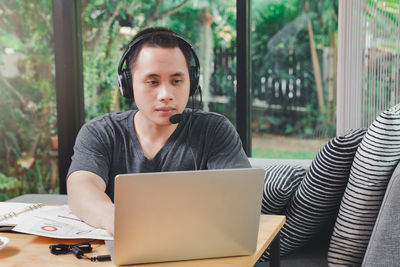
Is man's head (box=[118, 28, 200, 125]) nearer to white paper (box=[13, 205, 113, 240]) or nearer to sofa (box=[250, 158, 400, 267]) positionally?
white paper (box=[13, 205, 113, 240])

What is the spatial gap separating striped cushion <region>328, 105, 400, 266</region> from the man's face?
0.56 meters

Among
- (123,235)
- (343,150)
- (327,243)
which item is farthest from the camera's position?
(327,243)

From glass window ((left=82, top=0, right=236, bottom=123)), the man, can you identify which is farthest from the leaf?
the man

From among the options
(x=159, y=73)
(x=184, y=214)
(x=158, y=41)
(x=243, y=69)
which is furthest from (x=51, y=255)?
(x=243, y=69)

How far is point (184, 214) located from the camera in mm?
878

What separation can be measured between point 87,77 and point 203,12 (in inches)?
36.8

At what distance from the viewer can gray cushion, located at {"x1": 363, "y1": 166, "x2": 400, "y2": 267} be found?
1.30 m

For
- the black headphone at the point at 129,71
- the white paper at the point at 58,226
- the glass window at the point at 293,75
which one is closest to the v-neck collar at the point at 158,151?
the black headphone at the point at 129,71

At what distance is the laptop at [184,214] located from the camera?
33.4 inches

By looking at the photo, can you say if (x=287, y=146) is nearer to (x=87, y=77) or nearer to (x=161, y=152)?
(x=87, y=77)

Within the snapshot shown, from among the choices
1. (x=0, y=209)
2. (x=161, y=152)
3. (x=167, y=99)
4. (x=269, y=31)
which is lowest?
(x=0, y=209)

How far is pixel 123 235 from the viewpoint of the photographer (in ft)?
2.85

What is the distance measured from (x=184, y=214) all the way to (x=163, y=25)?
253cm

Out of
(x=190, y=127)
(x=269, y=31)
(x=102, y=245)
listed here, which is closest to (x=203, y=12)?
(x=269, y=31)
